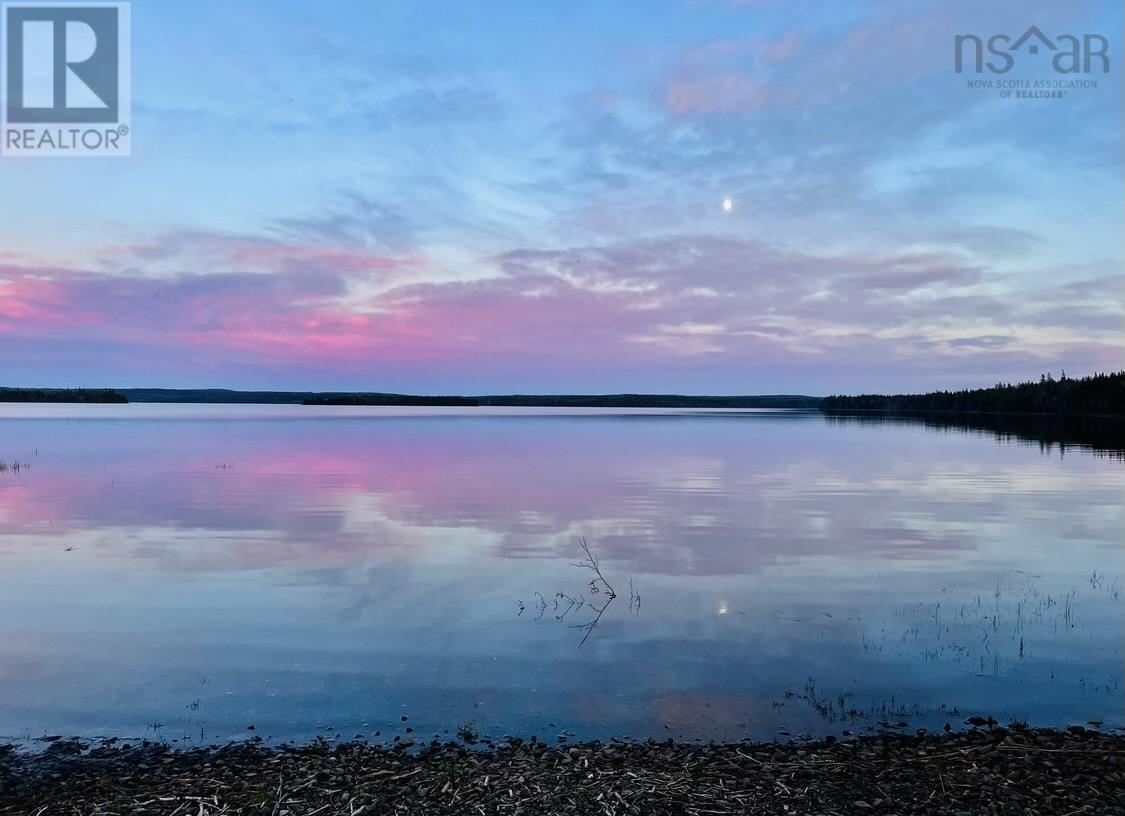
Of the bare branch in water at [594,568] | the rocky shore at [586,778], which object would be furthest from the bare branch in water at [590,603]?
the rocky shore at [586,778]

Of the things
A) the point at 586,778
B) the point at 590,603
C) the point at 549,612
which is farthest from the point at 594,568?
the point at 586,778

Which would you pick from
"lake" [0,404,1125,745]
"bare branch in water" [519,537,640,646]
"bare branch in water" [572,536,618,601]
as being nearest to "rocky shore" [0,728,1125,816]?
"lake" [0,404,1125,745]

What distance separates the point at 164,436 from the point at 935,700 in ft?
331

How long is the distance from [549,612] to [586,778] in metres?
8.97

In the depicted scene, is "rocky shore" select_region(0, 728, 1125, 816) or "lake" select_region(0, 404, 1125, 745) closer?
"rocky shore" select_region(0, 728, 1125, 816)

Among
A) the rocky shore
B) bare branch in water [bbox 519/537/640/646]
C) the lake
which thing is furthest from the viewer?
bare branch in water [bbox 519/537/640/646]

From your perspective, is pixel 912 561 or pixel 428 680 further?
pixel 912 561

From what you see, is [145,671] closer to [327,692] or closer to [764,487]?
[327,692]

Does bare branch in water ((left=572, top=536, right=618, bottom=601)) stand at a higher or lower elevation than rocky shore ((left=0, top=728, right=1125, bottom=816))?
lower

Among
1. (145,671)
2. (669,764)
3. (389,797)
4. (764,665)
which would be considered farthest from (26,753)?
(764,665)

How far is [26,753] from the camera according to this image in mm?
11039

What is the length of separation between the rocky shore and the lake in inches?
42.2

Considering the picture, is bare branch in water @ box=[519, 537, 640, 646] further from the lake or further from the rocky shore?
the rocky shore

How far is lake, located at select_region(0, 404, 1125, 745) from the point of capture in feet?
42.4
